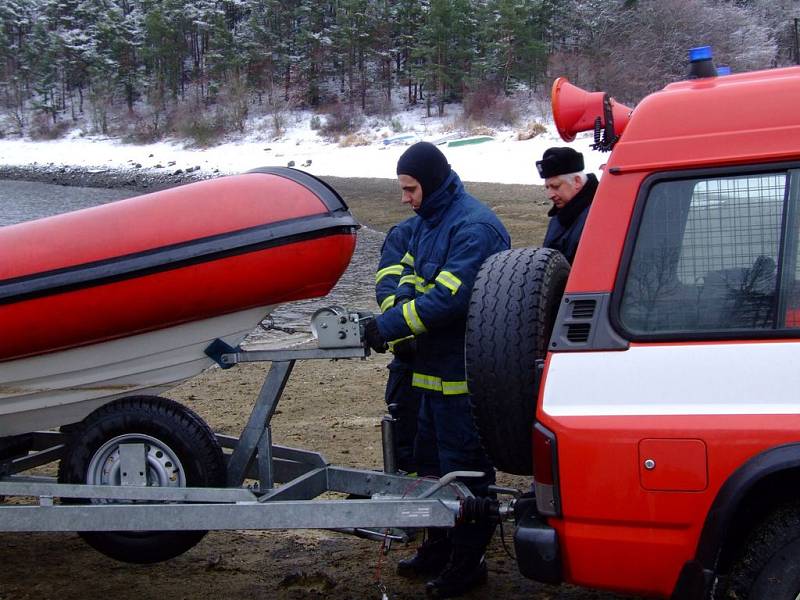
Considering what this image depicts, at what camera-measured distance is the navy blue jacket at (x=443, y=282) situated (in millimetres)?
3924

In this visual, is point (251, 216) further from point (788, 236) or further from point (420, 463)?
point (788, 236)

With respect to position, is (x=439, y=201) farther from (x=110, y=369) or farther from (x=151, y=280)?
(x=110, y=369)

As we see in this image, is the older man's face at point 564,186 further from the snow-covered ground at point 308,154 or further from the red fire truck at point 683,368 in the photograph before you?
the snow-covered ground at point 308,154

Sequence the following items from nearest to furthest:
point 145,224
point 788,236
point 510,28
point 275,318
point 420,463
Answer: point 788,236 < point 145,224 < point 420,463 < point 275,318 < point 510,28

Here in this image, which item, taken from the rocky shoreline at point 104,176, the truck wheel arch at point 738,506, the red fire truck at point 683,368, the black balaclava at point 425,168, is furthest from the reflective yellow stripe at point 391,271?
the rocky shoreline at point 104,176

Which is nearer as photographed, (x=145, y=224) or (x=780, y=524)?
(x=780, y=524)

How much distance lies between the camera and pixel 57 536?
16.4ft

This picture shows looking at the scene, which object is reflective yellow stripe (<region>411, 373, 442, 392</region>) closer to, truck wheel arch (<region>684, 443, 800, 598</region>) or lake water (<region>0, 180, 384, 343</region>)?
truck wheel arch (<region>684, 443, 800, 598</region>)

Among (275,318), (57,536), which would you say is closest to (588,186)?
(57,536)

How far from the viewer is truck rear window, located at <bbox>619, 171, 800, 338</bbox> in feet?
9.33

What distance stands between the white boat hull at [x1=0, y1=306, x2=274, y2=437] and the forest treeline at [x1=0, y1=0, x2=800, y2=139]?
2800cm

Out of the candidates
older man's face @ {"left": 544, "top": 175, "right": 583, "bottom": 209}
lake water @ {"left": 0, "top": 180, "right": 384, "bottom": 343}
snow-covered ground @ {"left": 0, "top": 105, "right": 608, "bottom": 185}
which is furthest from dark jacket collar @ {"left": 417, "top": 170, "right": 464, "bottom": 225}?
snow-covered ground @ {"left": 0, "top": 105, "right": 608, "bottom": 185}

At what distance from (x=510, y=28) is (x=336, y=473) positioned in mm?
40376

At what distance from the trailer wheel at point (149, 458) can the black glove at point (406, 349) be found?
2.72 feet
